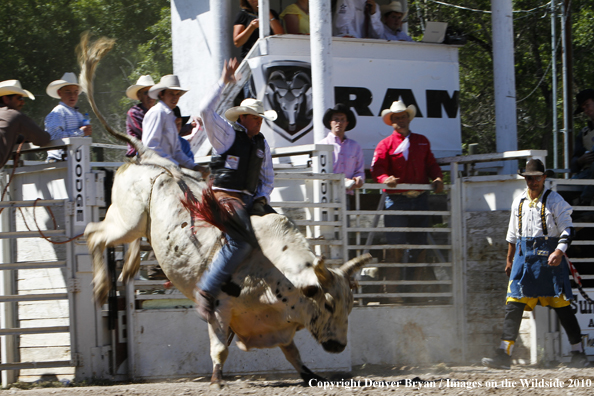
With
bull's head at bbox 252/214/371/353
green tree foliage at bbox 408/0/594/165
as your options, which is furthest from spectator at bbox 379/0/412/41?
green tree foliage at bbox 408/0/594/165

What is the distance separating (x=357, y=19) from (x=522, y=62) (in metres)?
10.2

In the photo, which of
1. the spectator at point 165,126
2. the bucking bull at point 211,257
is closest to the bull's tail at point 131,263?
the bucking bull at point 211,257

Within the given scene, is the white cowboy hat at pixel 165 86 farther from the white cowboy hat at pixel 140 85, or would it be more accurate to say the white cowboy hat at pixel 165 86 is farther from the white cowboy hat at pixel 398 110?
the white cowboy hat at pixel 398 110

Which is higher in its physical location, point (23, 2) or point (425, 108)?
point (23, 2)

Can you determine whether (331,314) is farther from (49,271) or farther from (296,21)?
(296,21)

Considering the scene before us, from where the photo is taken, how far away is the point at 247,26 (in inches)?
403

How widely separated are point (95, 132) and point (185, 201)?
16.1 metres

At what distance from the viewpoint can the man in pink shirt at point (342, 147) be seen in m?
8.20

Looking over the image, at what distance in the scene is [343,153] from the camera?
822cm

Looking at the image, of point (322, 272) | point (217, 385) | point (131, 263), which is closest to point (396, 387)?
point (322, 272)

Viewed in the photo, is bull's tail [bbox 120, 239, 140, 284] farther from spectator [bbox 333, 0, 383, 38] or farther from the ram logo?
spectator [bbox 333, 0, 383, 38]

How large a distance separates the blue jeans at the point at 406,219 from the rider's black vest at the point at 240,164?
2.38 metres

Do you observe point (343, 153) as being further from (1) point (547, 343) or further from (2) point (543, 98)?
(2) point (543, 98)

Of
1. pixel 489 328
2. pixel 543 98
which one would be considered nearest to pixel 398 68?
pixel 489 328
